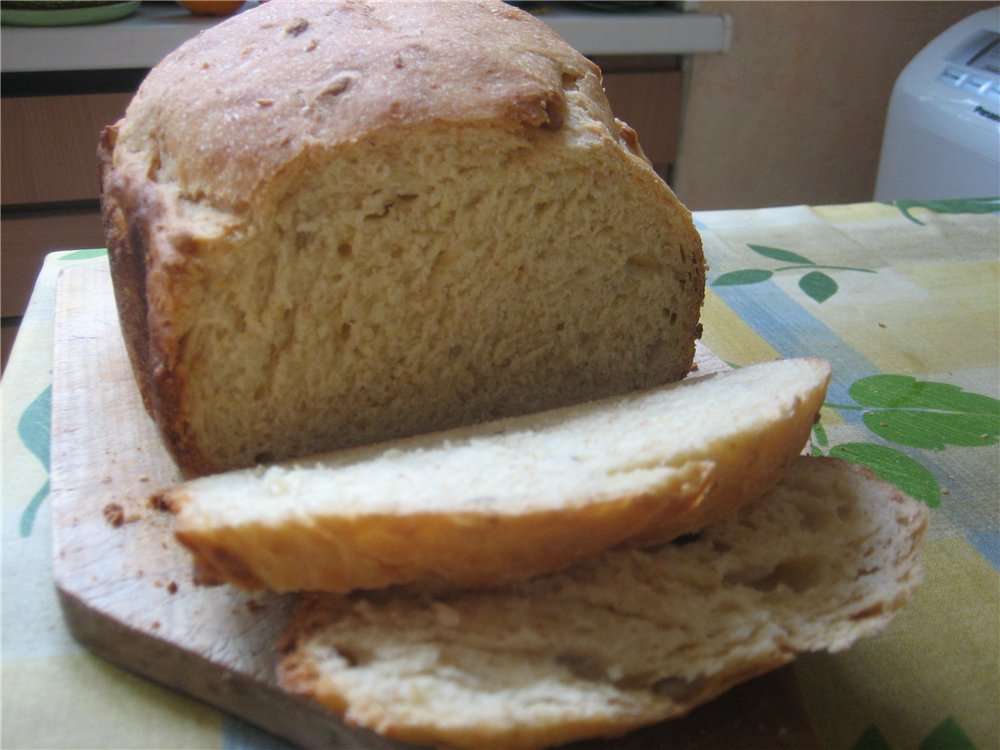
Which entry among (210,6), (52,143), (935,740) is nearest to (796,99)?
(210,6)

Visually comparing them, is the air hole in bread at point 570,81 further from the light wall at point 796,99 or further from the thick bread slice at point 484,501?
the light wall at point 796,99

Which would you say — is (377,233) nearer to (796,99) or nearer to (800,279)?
(800,279)

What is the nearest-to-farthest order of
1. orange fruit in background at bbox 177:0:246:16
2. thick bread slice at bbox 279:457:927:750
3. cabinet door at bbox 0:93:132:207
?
thick bread slice at bbox 279:457:927:750 → cabinet door at bbox 0:93:132:207 → orange fruit in background at bbox 177:0:246:16

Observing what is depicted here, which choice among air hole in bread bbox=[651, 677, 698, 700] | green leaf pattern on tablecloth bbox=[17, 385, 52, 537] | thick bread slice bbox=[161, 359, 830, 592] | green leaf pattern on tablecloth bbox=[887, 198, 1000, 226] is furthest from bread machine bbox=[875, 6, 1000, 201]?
green leaf pattern on tablecloth bbox=[17, 385, 52, 537]

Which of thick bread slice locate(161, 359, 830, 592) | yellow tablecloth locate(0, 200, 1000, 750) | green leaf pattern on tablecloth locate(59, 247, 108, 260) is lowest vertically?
yellow tablecloth locate(0, 200, 1000, 750)

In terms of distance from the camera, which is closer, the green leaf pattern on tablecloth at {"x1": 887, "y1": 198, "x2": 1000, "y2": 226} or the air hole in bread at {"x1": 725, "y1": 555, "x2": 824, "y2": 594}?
the air hole in bread at {"x1": 725, "y1": 555, "x2": 824, "y2": 594}

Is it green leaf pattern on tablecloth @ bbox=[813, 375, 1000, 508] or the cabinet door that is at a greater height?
the cabinet door

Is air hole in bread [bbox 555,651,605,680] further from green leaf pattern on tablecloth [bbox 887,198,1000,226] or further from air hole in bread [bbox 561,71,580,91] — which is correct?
green leaf pattern on tablecloth [bbox 887,198,1000,226]

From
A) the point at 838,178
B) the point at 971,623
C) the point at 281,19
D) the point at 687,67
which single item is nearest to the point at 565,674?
the point at 971,623
